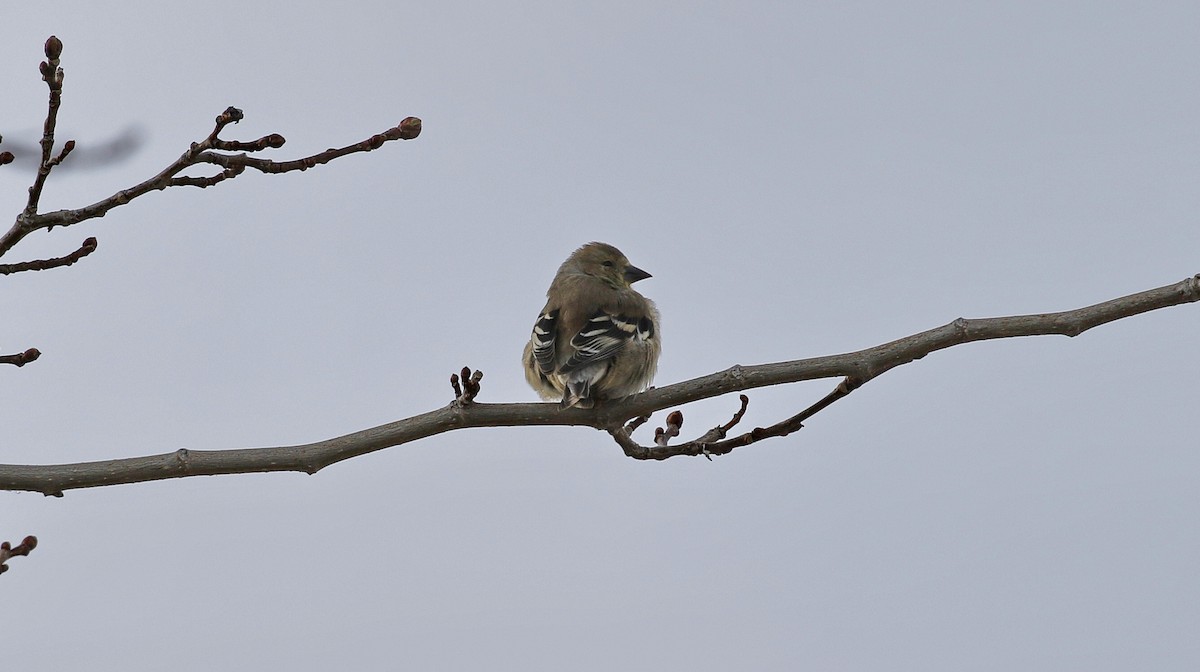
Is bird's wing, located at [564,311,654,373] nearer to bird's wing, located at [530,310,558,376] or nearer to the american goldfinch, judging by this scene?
the american goldfinch

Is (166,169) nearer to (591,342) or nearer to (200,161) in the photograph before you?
(200,161)

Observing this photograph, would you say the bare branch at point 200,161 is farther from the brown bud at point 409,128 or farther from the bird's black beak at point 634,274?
the bird's black beak at point 634,274

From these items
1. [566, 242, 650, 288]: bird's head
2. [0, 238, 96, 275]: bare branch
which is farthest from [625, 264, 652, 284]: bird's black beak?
[0, 238, 96, 275]: bare branch

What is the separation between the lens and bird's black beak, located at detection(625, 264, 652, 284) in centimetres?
742

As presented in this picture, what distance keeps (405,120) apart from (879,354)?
1759 millimetres

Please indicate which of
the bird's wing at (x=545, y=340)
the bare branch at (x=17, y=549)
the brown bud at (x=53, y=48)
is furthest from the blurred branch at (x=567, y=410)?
the brown bud at (x=53, y=48)

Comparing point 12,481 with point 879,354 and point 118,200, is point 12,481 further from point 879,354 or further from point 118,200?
point 879,354

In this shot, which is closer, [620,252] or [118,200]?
[118,200]

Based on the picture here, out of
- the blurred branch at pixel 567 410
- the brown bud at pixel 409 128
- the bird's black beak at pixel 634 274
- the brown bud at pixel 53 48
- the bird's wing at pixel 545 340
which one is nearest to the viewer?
the brown bud at pixel 53 48

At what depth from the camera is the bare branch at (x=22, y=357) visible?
405cm

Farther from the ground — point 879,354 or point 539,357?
point 539,357

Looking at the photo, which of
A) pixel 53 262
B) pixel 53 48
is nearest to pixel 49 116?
pixel 53 48

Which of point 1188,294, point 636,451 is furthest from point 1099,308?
point 636,451

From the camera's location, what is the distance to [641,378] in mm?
5539
